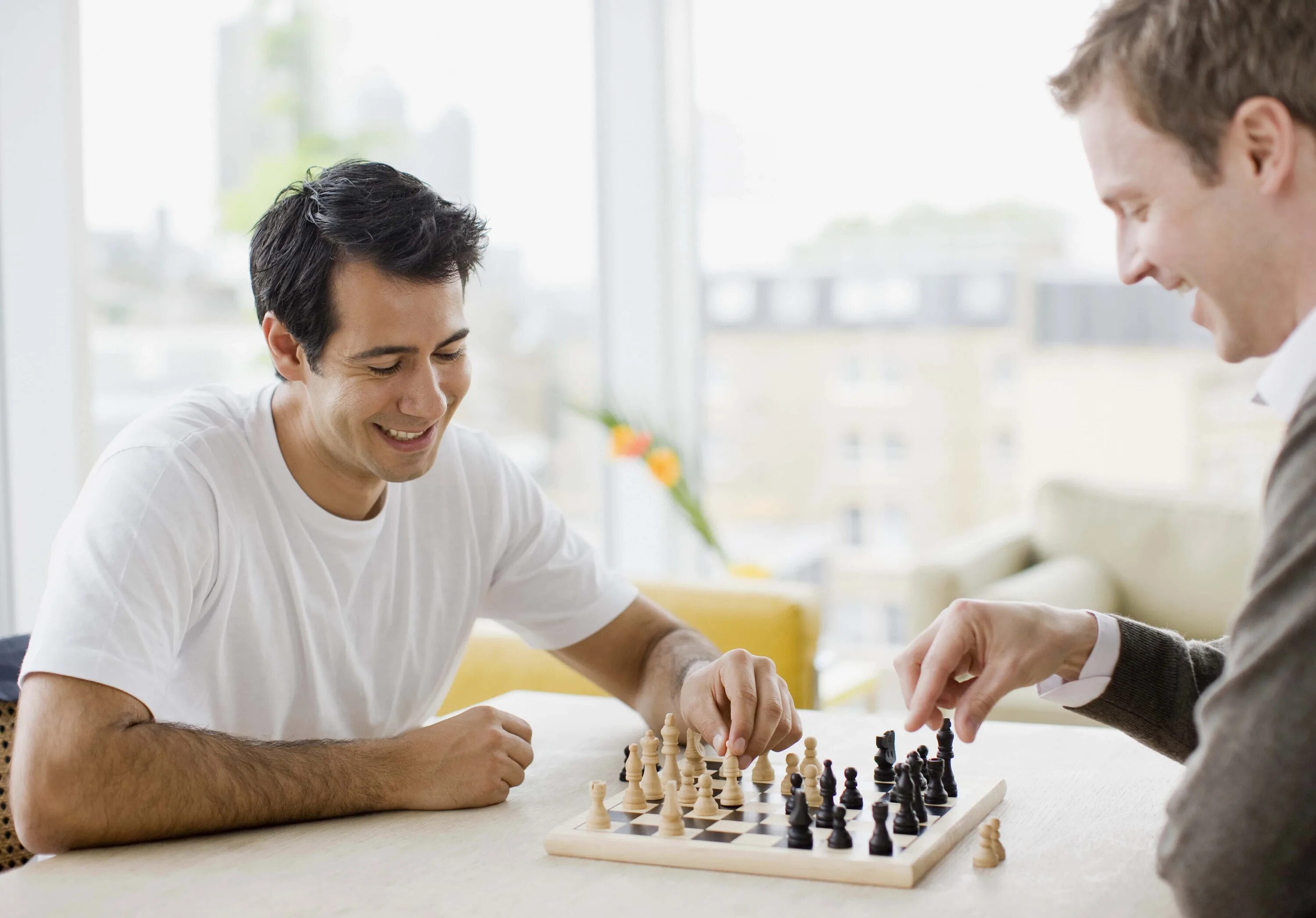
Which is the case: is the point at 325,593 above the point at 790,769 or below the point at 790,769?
above

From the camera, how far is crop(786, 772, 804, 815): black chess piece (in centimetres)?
140

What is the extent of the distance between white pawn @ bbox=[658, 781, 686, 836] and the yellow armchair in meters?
1.38

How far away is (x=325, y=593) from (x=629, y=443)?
7.40 feet

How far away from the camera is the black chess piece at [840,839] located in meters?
1.34

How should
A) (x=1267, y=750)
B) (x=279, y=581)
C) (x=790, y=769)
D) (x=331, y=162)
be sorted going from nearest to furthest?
1. (x=1267, y=750)
2. (x=790, y=769)
3. (x=279, y=581)
4. (x=331, y=162)

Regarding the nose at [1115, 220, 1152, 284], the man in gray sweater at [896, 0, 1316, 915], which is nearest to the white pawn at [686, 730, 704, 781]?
the man in gray sweater at [896, 0, 1316, 915]

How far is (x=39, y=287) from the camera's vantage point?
2.77m

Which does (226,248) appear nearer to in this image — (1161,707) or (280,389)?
(280,389)

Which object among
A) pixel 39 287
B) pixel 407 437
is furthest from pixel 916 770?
pixel 39 287

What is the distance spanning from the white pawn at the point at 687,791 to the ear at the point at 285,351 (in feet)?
2.84

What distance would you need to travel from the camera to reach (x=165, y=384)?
3.30m

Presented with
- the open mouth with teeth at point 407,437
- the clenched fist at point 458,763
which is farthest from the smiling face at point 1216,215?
the open mouth with teeth at point 407,437

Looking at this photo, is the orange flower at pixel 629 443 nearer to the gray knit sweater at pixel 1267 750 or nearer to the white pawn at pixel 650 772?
the white pawn at pixel 650 772

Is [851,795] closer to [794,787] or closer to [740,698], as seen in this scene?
[794,787]
